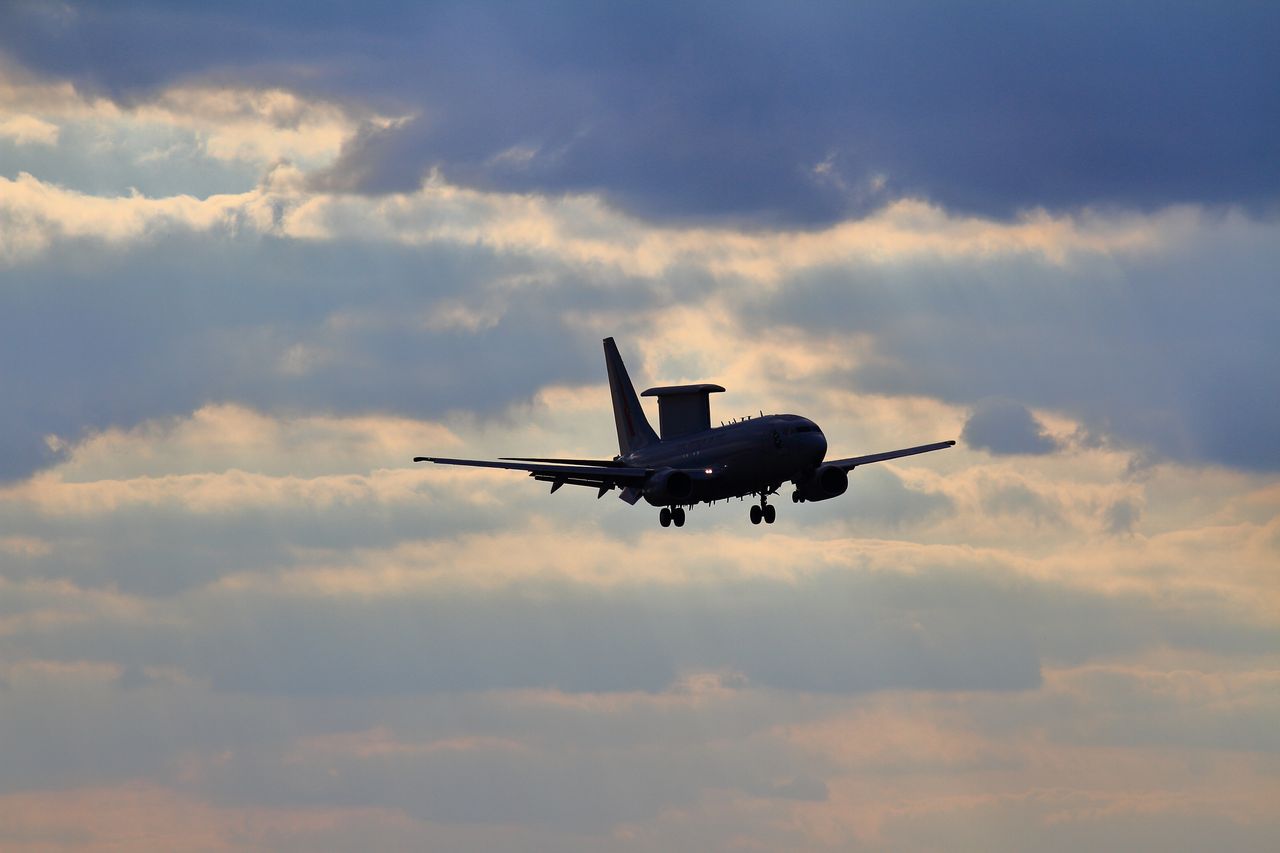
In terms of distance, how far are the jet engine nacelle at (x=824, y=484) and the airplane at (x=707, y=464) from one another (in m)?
0.06

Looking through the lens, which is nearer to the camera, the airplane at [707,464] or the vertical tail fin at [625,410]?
the airplane at [707,464]

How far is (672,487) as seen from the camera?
13788cm

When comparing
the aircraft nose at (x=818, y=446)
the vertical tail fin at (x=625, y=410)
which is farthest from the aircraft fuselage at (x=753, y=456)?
the vertical tail fin at (x=625, y=410)

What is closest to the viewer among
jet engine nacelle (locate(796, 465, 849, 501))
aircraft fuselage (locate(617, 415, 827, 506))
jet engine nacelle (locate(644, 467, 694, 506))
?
aircraft fuselage (locate(617, 415, 827, 506))

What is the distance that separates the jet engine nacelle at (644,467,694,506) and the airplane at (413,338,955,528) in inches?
2.5

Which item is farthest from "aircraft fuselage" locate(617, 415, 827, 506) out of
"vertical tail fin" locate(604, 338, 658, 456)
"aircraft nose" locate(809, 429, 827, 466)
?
"vertical tail fin" locate(604, 338, 658, 456)

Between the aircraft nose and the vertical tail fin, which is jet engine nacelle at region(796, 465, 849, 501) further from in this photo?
the vertical tail fin

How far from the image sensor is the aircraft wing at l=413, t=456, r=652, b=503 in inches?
5404

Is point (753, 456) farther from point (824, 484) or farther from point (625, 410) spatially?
point (625, 410)

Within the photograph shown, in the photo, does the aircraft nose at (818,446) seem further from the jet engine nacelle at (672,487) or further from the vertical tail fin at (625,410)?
Answer: the vertical tail fin at (625,410)

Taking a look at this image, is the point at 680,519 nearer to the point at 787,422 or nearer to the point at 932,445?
the point at 787,422

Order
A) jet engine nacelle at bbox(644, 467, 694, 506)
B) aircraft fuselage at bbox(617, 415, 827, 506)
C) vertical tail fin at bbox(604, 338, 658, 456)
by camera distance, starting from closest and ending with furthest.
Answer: aircraft fuselage at bbox(617, 415, 827, 506) < jet engine nacelle at bbox(644, 467, 694, 506) < vertical tail fin at bbox(604, 338, 658, 456)

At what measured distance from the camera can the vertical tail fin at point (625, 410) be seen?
516 ft

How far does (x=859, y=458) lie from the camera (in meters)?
149
